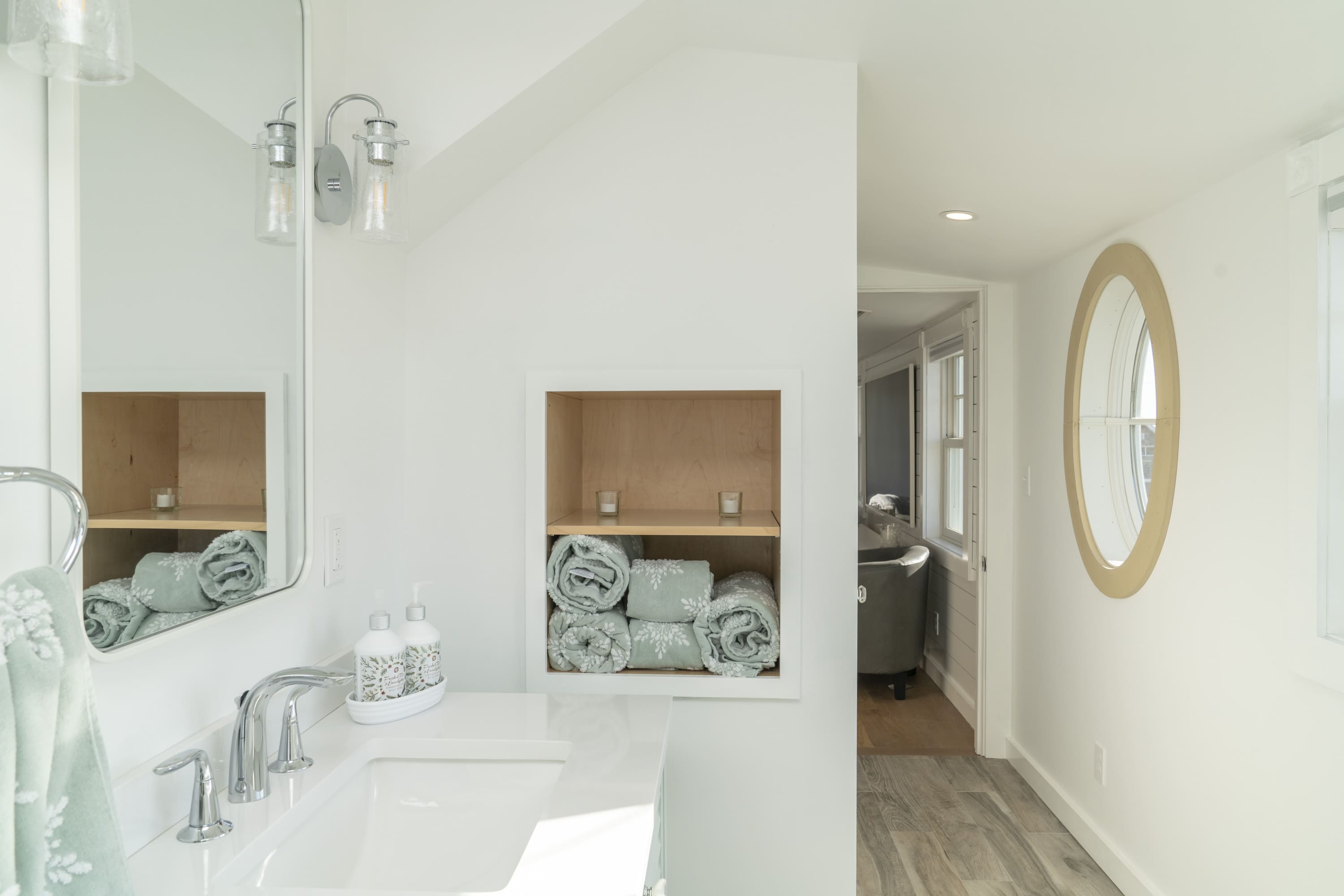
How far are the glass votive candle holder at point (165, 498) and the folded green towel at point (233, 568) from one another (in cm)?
9

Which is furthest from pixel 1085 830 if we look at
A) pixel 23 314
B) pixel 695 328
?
pixel 23 314

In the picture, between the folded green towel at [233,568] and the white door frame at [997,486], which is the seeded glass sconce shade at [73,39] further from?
the white door frame at [997,486]

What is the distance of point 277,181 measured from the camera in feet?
4.25

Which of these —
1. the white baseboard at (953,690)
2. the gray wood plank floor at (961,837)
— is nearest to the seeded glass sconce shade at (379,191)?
the gray wood plank floor at (961,837)

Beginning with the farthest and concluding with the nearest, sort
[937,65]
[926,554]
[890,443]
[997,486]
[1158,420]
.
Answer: [890,443] → [926,554] → [997,486] → [1158,420] → [937,65]

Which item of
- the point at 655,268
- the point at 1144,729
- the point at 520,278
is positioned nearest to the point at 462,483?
the point at 520,278

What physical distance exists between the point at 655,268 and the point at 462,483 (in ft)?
2.08

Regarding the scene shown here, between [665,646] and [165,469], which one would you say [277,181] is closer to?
[165,469]

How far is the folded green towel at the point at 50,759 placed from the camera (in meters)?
0.65

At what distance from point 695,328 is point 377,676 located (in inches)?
36.5

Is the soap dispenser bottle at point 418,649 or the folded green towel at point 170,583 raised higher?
the folded green towel at point 170,583

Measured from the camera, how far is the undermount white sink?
121 cm

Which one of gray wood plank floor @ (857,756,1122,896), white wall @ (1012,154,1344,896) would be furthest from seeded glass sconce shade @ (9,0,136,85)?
gray wood plank floor @ (857,756,1122,896)

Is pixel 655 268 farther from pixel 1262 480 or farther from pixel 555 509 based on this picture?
pixel 1262 480
